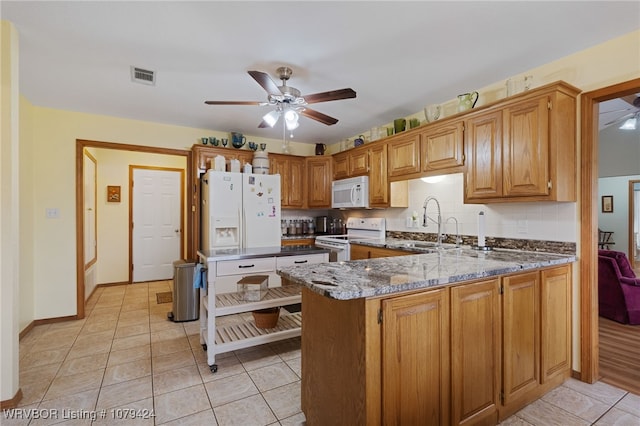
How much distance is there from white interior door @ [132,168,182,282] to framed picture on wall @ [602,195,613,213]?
30.6ft

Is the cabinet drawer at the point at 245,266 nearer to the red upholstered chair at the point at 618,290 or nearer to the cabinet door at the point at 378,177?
the cabinet door at the point at 378,177

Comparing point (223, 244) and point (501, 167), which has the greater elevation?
point (501, 167)

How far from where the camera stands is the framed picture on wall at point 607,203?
670 centimetres

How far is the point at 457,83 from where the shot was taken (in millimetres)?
2805

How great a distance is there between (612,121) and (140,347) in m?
6.56

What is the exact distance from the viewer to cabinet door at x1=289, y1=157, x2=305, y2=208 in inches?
187

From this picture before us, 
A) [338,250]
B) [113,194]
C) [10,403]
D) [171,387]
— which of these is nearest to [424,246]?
[338,250]

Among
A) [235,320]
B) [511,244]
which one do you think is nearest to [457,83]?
[511,244]

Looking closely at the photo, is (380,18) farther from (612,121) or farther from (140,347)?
(612,121)

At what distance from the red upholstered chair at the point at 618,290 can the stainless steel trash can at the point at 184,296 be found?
15.9ft

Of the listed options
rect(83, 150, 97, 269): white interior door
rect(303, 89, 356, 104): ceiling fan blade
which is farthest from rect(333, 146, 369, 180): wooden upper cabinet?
rect(83, 150, 97, 269): white interior door

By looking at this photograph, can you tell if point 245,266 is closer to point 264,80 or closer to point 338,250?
point 264,80

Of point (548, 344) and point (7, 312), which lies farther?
point (548, 344)

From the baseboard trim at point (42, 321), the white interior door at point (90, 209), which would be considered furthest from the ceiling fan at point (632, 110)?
the white interior door at point (90, 209)
